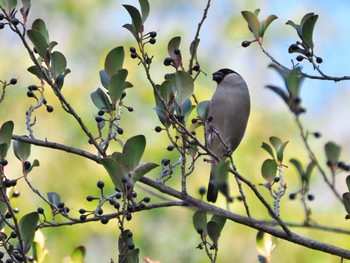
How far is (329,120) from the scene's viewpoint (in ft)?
25.3

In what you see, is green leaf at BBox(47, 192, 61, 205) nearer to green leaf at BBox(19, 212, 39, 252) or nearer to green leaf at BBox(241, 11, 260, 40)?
green leaf at BBox(19, 212, 39, 252)

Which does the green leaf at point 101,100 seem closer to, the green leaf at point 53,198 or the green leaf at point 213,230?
the green leaf at point 53,198

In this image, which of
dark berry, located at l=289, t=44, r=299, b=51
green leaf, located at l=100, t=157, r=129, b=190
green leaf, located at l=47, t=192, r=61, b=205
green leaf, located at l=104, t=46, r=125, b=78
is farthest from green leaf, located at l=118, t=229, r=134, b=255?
dark berry, located at l=289, t=44, r=299, b=51

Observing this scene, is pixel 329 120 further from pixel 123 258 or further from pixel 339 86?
pixel 123 258

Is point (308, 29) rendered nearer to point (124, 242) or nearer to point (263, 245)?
point (263, 245)

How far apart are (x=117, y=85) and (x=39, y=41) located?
26 centimetres

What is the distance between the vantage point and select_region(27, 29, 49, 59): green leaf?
214cm

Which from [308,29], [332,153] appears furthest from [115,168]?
[308,29]

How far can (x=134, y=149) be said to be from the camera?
77.4 inches

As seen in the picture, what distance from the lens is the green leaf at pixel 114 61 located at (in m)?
2.20

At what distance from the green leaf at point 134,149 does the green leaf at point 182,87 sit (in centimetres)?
25

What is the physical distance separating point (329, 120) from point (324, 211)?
2.31m

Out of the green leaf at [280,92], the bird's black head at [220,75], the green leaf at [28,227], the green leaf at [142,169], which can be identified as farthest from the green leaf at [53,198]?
the bird's black head at [220,75]

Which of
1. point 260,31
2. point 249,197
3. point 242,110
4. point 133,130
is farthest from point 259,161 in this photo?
point 260,31
